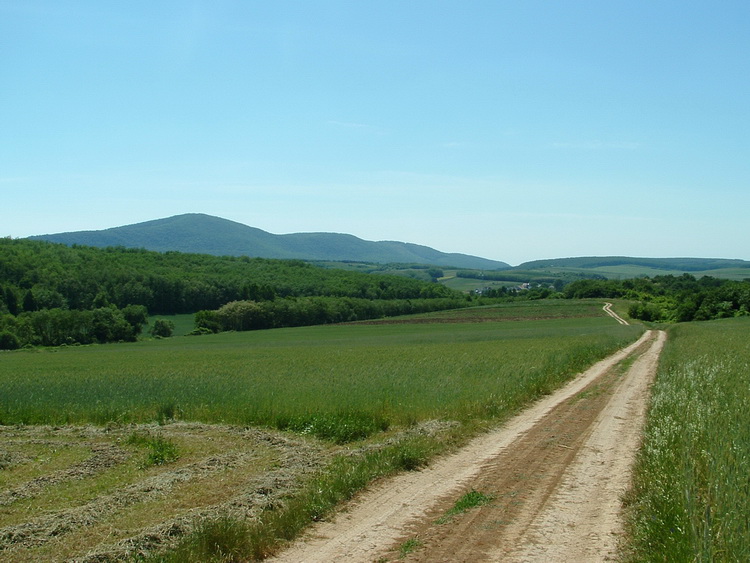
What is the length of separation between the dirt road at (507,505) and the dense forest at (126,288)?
86.7 m

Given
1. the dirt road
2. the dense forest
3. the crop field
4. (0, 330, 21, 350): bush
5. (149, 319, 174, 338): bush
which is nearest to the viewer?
the dirt road

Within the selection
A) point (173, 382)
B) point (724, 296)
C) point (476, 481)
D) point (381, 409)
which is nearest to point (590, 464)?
point (476, 481)

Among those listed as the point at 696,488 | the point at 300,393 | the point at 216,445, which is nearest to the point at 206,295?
the point at 300,393

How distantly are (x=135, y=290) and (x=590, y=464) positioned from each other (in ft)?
368

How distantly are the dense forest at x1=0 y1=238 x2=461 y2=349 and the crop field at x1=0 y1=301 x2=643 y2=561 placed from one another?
222 feet

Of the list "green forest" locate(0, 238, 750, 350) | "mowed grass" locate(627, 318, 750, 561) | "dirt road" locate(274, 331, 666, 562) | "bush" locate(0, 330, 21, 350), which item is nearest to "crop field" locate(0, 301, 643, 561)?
"dirt road" locate(274, 331, 666, 562)

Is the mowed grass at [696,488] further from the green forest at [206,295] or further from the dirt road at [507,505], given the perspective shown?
the green forest at [206,295]

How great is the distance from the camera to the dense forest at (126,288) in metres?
88.4

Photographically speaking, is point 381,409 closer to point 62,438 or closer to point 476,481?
point 476,481

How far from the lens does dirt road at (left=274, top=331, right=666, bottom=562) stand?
24.3 feet

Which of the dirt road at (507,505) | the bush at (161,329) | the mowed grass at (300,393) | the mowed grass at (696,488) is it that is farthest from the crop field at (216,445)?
the bush at (161,329)

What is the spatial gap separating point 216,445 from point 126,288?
346 feet

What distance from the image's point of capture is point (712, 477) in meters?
6.91

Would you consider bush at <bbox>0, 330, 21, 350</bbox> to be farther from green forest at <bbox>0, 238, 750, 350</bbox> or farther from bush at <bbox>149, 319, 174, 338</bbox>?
bush at <bbox>149, 319, 174, 338</bbox>
